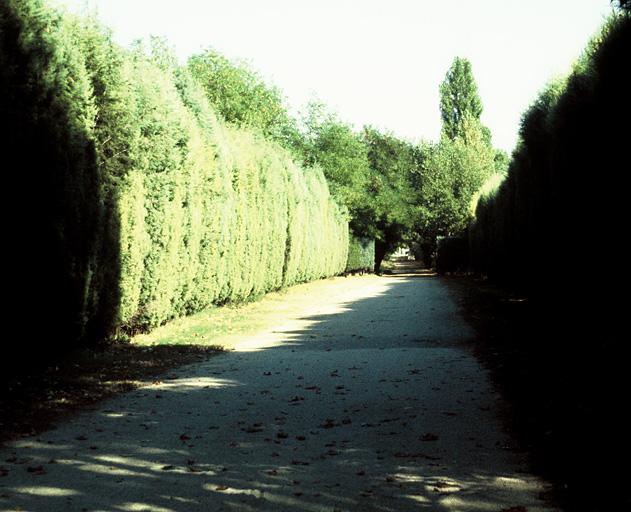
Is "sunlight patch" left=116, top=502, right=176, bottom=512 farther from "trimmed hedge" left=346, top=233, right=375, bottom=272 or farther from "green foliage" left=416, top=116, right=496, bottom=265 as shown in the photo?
"green foliage" left=416, top=116, right=496, bottom=265

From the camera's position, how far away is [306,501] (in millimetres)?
4395

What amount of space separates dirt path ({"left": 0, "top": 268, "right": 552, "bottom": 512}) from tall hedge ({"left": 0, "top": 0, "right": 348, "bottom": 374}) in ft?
7.85

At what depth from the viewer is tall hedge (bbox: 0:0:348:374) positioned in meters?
9.26

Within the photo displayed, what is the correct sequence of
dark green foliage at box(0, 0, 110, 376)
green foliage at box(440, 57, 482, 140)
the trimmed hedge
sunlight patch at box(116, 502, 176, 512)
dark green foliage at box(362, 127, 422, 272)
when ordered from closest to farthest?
sunlight patch at box(116, 502, 176, 512) → dark green foliage at box(0, 0, 110, 376) → the trimmed hedge → dark green foliage at box(362, 127, 422, 272) → green foliage at box(440, 57, 482, 140)

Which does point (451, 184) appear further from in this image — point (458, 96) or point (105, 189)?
point (105, 189)

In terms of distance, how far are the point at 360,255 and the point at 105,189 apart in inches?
1710

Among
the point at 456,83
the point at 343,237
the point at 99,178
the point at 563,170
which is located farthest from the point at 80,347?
the point at 456,83

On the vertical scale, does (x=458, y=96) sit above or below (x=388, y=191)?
above

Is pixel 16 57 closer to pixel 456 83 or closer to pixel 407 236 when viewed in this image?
pixel 407 236

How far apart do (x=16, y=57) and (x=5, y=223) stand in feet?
7.47

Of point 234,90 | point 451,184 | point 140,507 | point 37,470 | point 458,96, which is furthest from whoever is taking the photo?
point 458,96

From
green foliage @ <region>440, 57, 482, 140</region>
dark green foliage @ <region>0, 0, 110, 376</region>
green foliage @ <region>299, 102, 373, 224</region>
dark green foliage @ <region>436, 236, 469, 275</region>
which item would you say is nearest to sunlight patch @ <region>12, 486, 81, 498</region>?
dark green foliage @ <region>0, 0, 110, 376</region>

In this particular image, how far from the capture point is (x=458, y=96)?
7356 centimetres

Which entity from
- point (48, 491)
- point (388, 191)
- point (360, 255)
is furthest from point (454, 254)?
point (48, 491)
